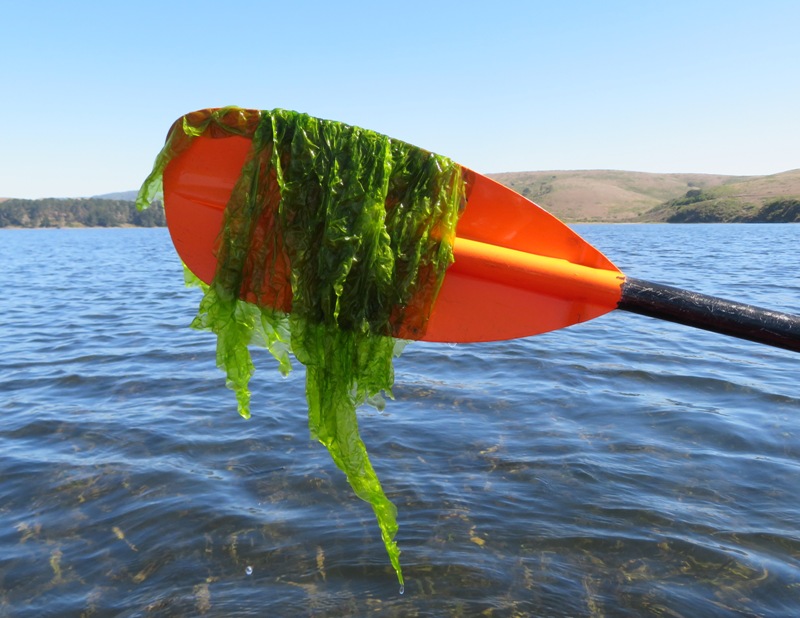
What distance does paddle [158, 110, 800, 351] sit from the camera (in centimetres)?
312

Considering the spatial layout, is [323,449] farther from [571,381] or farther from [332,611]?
[571,381]

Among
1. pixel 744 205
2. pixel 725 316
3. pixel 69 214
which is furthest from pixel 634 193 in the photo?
pixel 725 316

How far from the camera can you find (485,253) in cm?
318

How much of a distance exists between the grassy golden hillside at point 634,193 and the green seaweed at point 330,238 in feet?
384

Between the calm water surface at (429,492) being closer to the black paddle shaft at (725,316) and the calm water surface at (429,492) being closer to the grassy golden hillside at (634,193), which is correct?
the black paddle shaft at (725,316)

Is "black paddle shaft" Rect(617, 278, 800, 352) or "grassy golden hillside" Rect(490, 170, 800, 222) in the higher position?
"grassy golden hillside" Rect(490, 170, 800, 222)

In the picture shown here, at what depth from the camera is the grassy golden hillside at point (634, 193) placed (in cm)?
12394

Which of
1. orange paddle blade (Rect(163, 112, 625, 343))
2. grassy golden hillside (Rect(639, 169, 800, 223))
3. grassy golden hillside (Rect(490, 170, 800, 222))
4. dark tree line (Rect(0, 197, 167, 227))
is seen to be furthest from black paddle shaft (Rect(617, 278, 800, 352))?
dark tree line (Rect(0, 197, 167, 227))

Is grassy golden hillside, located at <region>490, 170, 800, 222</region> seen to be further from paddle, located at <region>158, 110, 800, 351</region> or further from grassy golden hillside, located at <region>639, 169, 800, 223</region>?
paddle, located at <region>158, 110, 800, 351</region>

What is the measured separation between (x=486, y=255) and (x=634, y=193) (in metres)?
188

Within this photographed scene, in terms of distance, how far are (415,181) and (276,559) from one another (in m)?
2.54

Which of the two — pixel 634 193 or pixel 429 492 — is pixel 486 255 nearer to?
pixel 429 492

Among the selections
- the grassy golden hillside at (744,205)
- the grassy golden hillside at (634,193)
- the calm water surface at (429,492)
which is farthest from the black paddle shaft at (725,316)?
the grassy golden hillside at (634,193)

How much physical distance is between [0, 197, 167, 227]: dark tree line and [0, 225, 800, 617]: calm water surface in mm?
137756
